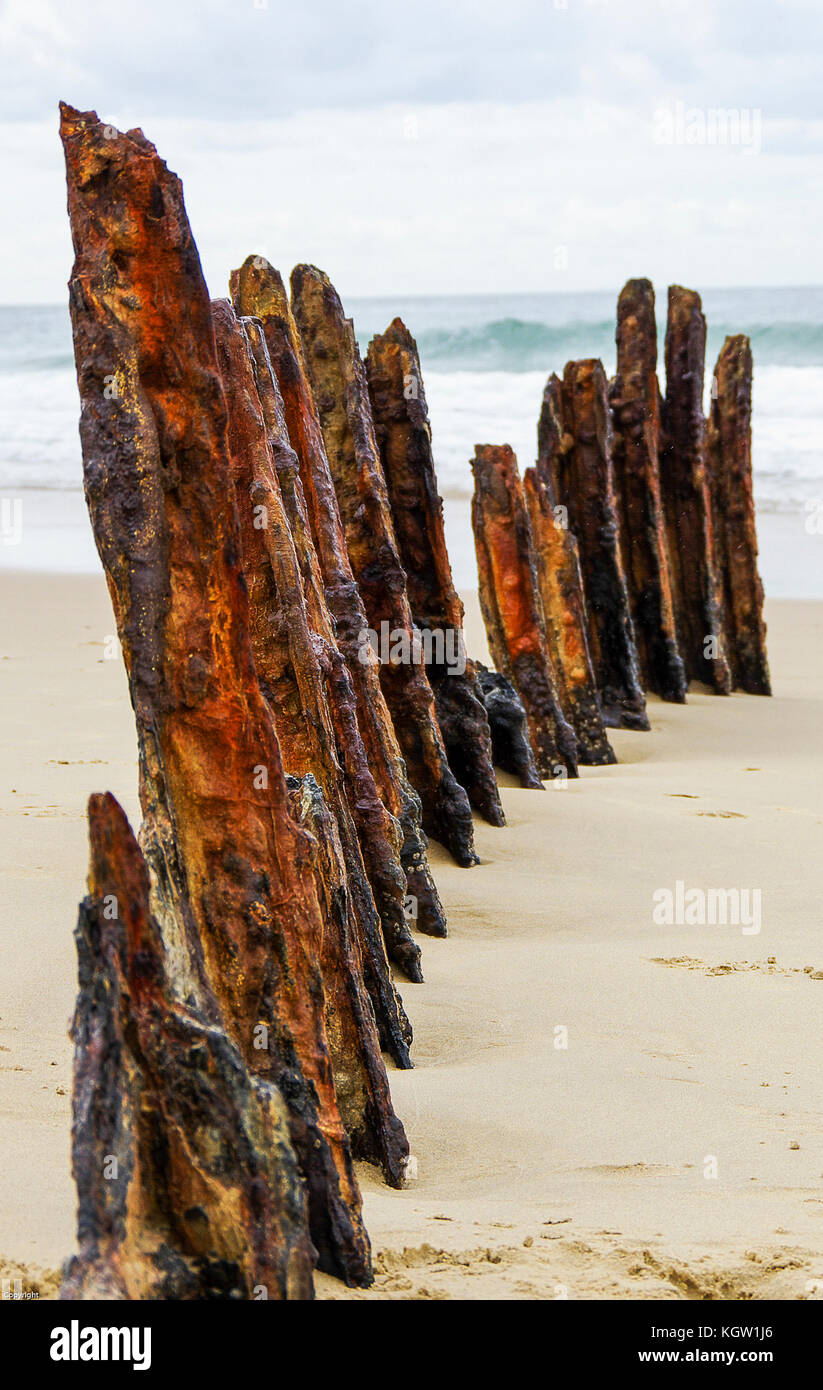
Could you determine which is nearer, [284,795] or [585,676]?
[284,795]

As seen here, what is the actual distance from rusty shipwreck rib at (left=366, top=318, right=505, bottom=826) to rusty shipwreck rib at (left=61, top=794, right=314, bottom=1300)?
161 inches

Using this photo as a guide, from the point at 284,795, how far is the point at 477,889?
2828mm

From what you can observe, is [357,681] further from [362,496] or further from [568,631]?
[568,631]

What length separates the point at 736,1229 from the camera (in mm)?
2844

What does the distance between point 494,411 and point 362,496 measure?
3053 cm

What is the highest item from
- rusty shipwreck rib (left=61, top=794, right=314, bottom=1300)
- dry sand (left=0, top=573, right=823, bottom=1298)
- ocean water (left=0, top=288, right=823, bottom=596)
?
ocean water (left=0, top=288, right=823, bottom=596)

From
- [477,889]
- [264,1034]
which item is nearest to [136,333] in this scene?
[264,1034]

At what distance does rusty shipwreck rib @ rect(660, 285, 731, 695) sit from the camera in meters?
10.6

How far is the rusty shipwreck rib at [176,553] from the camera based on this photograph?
2711mm

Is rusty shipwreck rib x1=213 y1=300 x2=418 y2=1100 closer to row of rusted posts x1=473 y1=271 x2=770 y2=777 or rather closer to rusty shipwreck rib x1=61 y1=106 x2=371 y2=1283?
rusty shipwreck rib x1=61 y1=106 x2=371 y2=1283

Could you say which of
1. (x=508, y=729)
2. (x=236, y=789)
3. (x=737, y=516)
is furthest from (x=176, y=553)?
(x=737, y=516)

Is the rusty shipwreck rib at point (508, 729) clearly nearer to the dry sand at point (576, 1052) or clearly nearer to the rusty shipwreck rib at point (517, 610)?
the dry sand at point (576, 1052)

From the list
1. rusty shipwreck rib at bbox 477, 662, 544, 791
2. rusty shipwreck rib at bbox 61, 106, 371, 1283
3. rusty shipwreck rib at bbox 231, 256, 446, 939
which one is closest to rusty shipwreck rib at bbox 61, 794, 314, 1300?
rusty shipwreck rib at bbox 61, 106, 371, 1283
